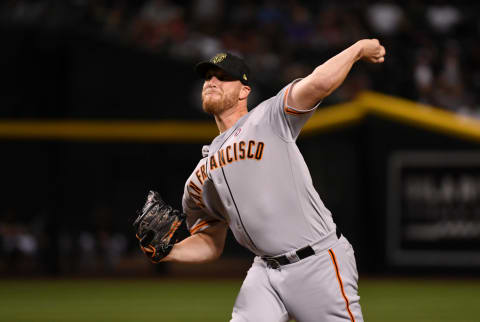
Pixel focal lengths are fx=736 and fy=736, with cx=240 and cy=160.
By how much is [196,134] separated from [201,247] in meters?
6.82

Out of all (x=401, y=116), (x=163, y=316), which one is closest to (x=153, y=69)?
(x=401, y=116)

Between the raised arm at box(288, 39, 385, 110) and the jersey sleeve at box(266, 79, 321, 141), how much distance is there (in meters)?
0.03

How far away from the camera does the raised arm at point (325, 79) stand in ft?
8.92

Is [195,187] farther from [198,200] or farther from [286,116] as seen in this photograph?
[286,116]

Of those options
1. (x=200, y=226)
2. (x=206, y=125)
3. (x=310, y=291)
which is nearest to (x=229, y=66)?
(x=200, y=226)

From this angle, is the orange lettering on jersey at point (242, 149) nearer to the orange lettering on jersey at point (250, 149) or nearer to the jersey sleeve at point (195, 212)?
the orange lettering on jersey at point (250, 149)

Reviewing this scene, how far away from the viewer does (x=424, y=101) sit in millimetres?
10531

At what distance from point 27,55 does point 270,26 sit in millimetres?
3920

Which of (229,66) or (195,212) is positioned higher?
(229,66)

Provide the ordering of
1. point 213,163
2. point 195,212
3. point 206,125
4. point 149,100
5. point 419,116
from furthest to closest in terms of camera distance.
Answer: point 149,100 → point 206,125 → point 419,116 → point 195,212 → point 213,163

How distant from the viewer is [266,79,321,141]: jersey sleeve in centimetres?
285

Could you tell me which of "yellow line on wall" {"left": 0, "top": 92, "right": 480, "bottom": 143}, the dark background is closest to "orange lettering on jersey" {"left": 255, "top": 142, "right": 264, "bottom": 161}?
"yellow line on wall" {"left": 0, "top": 92, "right": 480, "bottom": 143}

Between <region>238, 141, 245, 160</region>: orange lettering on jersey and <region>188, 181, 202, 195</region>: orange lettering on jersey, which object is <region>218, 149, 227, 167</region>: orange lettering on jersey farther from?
<region>188, 181, 202, 195</region>: orange lettering on jersey

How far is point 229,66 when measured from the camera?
314cm
